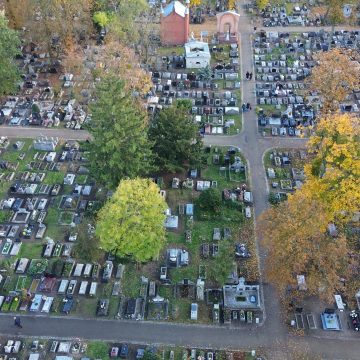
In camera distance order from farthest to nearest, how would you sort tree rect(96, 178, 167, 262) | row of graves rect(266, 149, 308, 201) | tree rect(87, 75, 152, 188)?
row of graves rect(266, 149, 308, 201) < tree rect(87, 75, 152, 188) < tree rect(96, 178, 167, 262)

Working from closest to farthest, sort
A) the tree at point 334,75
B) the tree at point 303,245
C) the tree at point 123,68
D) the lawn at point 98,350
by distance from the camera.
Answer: the tree at point 303,245, the lawn at point 98,350, the tree at point 334,75, the tree at point 123,68

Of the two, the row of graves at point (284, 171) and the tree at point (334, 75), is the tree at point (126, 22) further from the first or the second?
the row of graves at point (284, 171)

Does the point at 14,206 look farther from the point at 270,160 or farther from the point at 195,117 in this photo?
the point at 270,160

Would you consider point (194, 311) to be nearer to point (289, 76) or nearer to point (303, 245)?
point (303, 245)

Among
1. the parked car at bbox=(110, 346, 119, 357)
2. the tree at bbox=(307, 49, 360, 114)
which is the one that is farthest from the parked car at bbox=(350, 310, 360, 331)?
the tree at bbox=(307, 49, 360, 114)

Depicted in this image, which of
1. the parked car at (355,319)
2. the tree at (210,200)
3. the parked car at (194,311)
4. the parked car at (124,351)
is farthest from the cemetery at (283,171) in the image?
the parked car at (124,351)

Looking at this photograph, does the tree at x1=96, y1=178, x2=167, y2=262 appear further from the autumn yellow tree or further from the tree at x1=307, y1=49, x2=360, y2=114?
the tree at x1=307, y1=49, x2=360, y2=114
